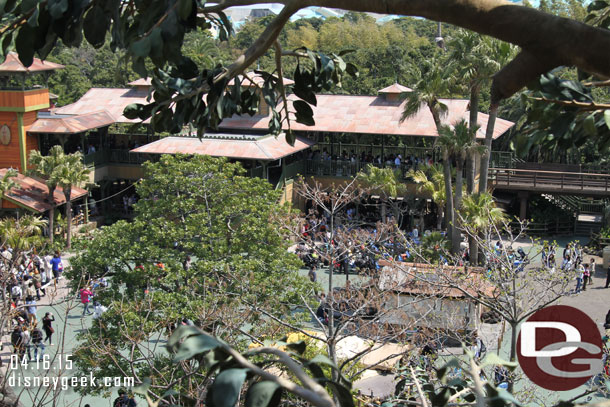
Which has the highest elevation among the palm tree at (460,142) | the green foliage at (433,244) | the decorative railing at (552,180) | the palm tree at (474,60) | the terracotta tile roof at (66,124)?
the palm tree at (474,60)

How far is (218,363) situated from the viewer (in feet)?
7.97

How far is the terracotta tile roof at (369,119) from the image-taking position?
1083 inches

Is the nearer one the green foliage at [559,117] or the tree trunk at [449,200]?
the green foliage at [559,117]

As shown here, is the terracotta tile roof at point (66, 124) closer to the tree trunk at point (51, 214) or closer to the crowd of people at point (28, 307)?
the tree trunk at point (51, 214)

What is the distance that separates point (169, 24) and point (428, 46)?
53.0 meters

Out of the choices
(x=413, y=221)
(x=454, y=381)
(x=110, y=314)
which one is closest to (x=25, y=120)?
(x=413, y=221)

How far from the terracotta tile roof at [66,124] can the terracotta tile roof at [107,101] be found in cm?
284

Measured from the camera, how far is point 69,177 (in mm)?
24109

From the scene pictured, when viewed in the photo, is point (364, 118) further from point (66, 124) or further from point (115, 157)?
point (66, 124)

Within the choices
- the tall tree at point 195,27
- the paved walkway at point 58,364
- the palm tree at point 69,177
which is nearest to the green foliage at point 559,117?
the tall tree at point 195,27

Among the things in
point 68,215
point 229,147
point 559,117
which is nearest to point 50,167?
point 68,215

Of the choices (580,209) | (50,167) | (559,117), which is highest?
(559,117)

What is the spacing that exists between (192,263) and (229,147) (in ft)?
42.4

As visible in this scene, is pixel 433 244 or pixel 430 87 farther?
pixel 430 87
